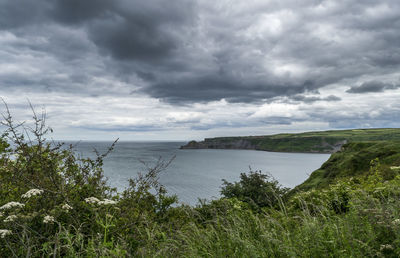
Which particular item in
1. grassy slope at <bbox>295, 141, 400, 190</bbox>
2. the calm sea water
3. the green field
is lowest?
the calm sea water

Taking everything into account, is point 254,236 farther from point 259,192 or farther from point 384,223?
point 259,192

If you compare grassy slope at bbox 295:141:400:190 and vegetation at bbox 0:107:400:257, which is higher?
vegetation at bbox 0:107:400:257

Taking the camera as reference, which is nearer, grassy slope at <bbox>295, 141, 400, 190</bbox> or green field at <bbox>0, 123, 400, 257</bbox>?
green field at <bbox>0, 123, 400, 257</bbox>

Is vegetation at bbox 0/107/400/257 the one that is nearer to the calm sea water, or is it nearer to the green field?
the green field

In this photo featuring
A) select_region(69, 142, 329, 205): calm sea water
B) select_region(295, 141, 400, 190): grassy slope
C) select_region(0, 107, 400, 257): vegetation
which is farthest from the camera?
select_region(69, 142, 329, 205): calm sea water

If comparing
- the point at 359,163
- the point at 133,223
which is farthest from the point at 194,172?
the point at 133,223

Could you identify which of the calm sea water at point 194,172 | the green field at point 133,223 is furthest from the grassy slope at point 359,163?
the green field at point 133,223

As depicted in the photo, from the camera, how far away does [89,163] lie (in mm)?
7152

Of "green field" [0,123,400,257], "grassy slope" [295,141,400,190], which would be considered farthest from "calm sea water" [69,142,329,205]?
"grassy slope" [295,141,400,190]

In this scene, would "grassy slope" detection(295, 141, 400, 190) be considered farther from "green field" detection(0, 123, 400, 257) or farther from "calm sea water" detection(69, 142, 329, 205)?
"green field" detection(0, 123, 400, 257)

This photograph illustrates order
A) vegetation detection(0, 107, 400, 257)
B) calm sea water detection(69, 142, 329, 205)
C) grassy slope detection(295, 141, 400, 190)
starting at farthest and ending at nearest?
calm sea water detection(69, 142, 329, 205) → grassy slope detection(295, 141, 400, 190) → vegetation detection(0, 107, 400, 257)

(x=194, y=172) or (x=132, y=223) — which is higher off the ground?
(x=132, y=223)

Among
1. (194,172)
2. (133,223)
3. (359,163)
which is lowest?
(194,172)

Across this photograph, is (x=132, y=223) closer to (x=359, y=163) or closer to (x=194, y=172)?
(x=359, y=163)
